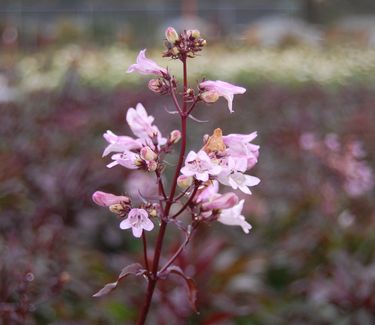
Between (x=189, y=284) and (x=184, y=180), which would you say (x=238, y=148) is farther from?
(x=189, y=284)

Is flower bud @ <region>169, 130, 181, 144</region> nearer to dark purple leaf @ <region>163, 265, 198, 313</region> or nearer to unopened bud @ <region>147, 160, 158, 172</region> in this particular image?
unopened bud @ <region>147, 160, 158, 172</region>

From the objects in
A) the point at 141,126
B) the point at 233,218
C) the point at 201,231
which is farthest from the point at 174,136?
the point at 201,231

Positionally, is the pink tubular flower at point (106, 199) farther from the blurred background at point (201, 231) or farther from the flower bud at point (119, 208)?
the blurred background at point (201, 231)

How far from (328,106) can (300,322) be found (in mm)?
5424

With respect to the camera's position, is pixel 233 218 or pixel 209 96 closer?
pixel 209 96

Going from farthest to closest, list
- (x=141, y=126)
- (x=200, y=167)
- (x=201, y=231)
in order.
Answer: (x=201, y=231) < (x=141, y=126) < (x=200, y=167)

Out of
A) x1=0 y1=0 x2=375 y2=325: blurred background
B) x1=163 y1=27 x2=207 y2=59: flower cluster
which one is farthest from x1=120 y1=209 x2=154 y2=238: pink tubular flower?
x1=0 y1=0 x2=375 y2=325: blurred background

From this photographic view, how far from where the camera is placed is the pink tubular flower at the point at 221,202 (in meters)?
1.10

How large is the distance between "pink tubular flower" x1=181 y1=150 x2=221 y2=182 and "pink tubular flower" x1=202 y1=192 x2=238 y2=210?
10 centimetres

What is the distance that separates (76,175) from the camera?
2.95 metres

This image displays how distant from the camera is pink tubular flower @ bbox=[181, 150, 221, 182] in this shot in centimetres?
100

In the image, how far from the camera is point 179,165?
3.33ft

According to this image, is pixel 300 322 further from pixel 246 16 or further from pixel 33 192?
pixel 246 16

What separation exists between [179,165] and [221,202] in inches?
4.7
